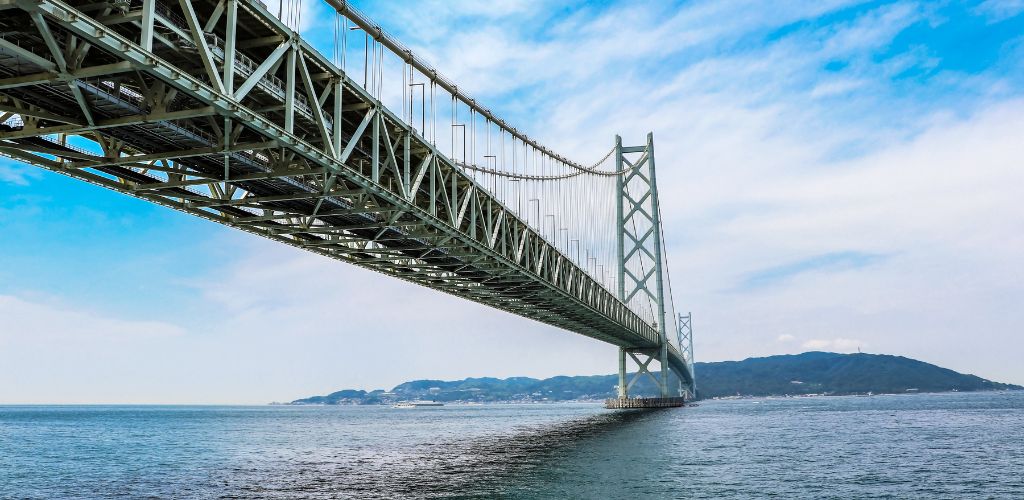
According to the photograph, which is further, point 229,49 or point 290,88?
point 290,88

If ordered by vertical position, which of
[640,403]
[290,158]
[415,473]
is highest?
[290,158]

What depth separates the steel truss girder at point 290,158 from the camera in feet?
51.5

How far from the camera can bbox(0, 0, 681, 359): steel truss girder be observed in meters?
15.7

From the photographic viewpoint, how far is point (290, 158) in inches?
862

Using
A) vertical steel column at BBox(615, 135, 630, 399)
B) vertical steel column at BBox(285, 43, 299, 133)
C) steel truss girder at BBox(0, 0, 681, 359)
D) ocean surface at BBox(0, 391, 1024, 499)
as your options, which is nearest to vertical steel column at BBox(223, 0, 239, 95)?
steel truss girder at BBox(0, 0, 681, 359)

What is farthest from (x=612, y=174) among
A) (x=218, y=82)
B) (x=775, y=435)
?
(x=218, y=82)

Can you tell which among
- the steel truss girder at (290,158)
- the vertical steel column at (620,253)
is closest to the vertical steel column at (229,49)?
the steel truss girder at (290,158)

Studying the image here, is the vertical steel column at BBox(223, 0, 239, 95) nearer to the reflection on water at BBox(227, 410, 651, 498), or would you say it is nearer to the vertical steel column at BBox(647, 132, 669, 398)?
the reflection on water at BBox(227, 410, 651, 498)

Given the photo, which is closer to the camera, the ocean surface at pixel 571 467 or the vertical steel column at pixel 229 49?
the vertical steel column at pixel 229 49

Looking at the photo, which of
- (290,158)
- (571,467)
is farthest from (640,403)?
(290,158)

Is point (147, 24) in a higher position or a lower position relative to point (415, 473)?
higher

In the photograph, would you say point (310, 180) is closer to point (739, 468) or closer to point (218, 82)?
point (218, 82)

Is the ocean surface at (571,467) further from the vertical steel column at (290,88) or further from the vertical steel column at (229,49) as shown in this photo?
the vertical steel column at (229,49)

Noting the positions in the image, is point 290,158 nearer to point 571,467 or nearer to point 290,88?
point 290,88
